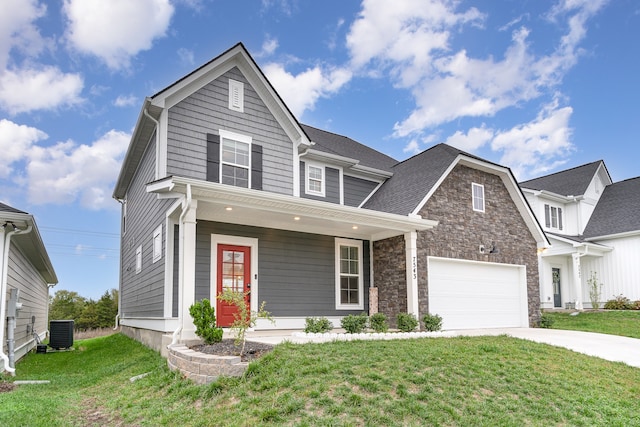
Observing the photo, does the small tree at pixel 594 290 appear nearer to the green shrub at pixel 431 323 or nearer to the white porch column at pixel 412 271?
the white porch column at pixel 412 271

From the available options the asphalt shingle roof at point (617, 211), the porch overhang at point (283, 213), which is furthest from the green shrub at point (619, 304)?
the porch overhang at point (283, 213)

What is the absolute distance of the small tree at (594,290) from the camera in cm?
1935

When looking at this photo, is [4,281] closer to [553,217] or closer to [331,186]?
[331,186]

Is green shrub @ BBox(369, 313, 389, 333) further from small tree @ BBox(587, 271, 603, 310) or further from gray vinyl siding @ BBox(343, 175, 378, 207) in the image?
small tree @ BBox(587, 271, 603, 310)

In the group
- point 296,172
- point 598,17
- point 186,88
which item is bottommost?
point 296,172

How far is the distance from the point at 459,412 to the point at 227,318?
622 cm

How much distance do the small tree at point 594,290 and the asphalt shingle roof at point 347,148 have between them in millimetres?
10391

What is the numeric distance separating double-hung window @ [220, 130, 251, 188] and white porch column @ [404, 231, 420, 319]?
4.23 m

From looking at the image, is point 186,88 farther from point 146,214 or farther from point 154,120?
Answer: point 146,214

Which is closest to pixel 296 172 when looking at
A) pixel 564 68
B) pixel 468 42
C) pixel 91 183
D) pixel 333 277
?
pixel 333 277

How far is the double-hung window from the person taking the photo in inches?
442

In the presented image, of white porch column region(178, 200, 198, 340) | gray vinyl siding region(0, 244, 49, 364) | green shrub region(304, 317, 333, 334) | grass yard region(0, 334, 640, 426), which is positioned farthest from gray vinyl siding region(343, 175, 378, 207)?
gray vinyl siding region(0, 244, 49, 364)

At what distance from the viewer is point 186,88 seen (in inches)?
428

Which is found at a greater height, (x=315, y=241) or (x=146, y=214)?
(x=146, y=214)
